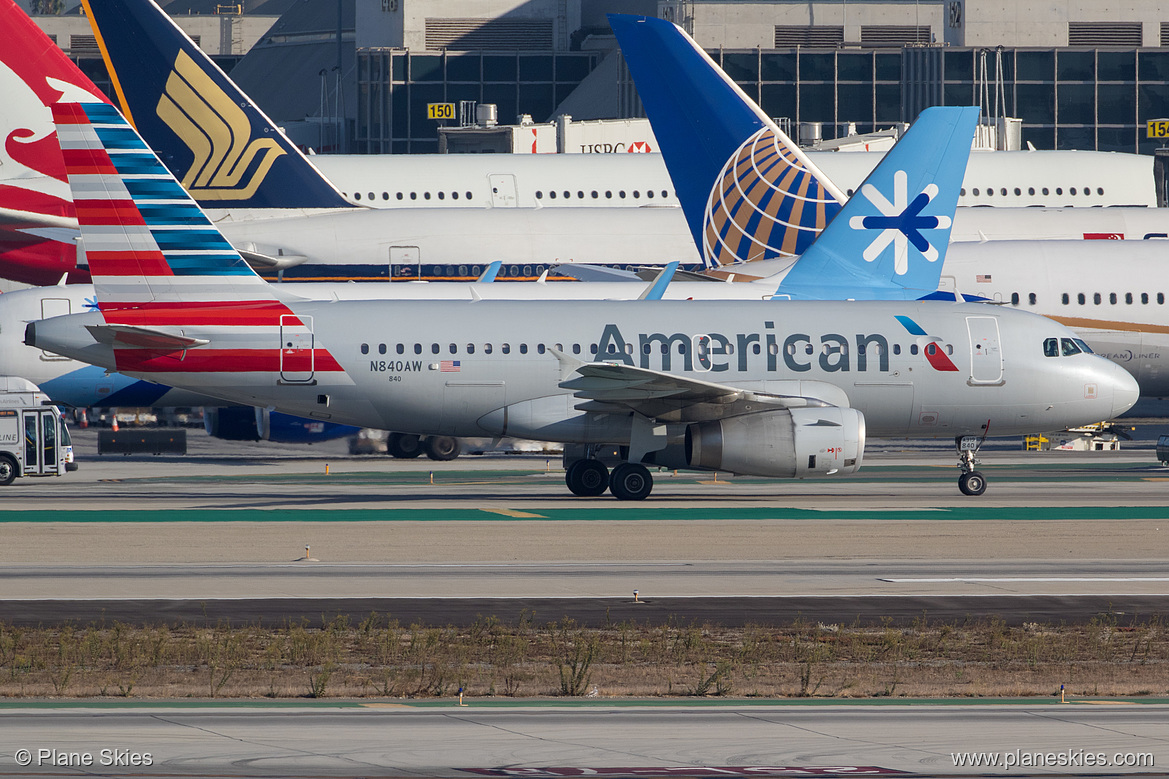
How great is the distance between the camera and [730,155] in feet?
155

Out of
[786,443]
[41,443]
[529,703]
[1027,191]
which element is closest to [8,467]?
[41,443]

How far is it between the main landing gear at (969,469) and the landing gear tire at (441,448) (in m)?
16.2

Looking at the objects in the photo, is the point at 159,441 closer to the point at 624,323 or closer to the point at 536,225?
the point at 536,225

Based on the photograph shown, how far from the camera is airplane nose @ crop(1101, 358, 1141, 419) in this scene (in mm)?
34875

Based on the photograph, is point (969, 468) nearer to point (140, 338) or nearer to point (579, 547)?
point (579, 547)

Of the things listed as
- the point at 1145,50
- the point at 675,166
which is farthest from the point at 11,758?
the point at 1145,50

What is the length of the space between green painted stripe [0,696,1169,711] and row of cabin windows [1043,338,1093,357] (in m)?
20.2

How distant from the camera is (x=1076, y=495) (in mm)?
35094

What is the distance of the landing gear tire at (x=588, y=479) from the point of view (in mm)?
34500

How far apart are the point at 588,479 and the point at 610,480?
0.67m

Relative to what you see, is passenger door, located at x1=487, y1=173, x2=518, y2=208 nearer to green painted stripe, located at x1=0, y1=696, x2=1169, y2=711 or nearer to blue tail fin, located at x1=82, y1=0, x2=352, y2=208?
blue tail fin, located at x1=82, y1=0, x2=352, y2=208

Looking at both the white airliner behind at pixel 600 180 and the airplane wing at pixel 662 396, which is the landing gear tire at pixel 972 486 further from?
the white airliner behind at pixel 600 180

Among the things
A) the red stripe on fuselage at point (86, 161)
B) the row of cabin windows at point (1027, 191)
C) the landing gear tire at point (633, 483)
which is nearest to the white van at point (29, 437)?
the red stripe on fuselage at point (86, 161)

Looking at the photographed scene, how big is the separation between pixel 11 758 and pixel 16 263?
131ft
